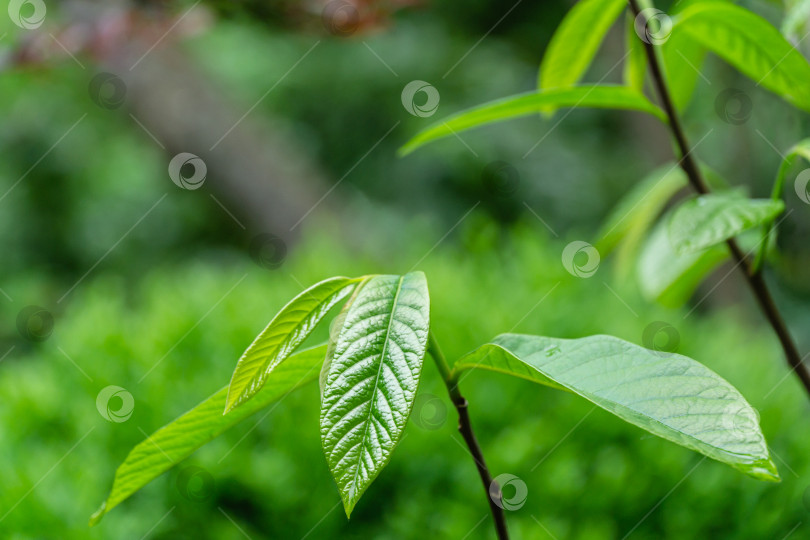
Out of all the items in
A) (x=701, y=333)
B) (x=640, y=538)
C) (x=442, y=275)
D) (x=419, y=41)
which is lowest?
(x=640, y=538)

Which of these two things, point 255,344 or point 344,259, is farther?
point 344,259

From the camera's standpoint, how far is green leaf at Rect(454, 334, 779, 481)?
1.83 ft

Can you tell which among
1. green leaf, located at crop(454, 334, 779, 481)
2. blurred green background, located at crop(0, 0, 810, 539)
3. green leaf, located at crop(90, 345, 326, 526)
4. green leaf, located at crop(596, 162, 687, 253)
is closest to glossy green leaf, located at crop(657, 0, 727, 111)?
green leaf, located at crop(596, 162, 687, 253)

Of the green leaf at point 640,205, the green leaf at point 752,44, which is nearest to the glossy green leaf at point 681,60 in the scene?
the green leaf at point 752,44

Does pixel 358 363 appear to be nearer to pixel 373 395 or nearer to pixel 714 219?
pixel 373 395

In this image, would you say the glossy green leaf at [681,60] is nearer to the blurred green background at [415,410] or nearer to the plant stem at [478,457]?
the blurred green background at [415,410]

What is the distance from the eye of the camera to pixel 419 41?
24.5 ft

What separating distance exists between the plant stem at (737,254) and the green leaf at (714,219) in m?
0.07

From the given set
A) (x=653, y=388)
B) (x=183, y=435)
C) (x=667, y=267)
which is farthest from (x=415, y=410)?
(x=653, y=388)

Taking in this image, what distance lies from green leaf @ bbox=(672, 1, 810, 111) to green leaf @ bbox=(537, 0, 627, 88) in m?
0.13

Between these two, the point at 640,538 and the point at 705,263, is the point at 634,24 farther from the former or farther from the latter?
the point at 640,538

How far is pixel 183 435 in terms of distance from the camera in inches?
30.9

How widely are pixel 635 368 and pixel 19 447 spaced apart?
160cm

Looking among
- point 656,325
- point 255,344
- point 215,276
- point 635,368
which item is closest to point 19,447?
point 215,276
